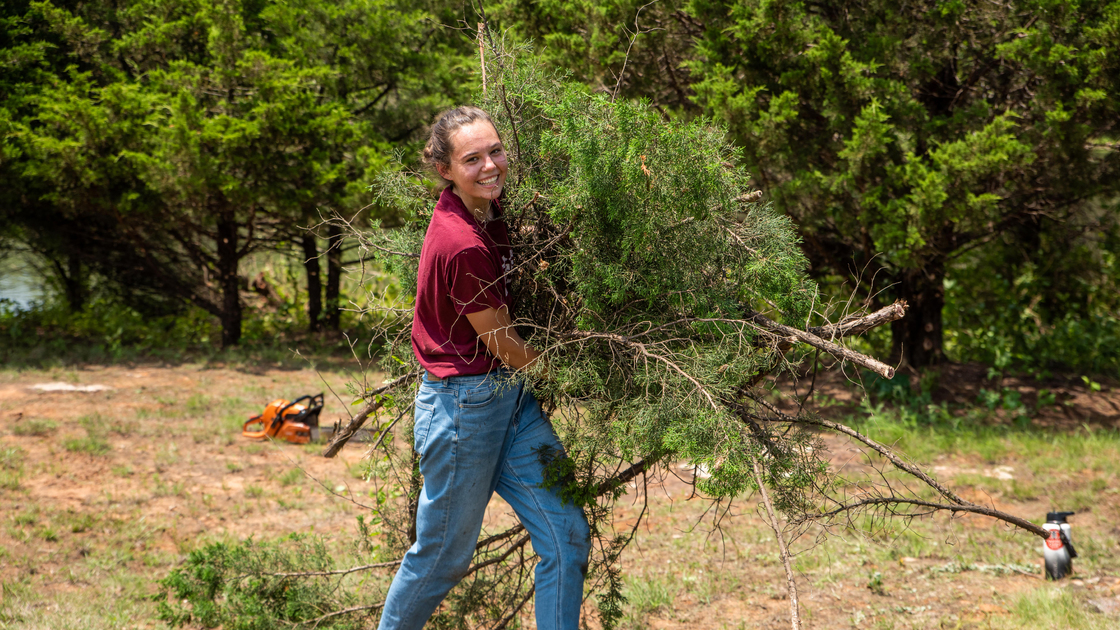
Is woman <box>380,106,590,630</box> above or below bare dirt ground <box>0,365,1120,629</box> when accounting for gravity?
above

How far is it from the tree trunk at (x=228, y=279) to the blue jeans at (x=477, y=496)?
822 cm

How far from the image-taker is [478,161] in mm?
2273

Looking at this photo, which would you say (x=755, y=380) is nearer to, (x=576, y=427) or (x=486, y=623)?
(x=576, y=427)

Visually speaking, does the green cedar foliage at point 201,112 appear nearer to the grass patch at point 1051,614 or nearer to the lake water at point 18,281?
the lake water at point 18,281

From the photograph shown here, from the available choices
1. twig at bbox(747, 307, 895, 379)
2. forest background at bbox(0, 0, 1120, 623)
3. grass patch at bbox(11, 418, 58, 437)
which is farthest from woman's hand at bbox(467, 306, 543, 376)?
grass patch at bbox(11, 418, 58, 437)

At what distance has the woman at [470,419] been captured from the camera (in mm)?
2232

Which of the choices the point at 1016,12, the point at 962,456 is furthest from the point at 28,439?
the point at 1016,12

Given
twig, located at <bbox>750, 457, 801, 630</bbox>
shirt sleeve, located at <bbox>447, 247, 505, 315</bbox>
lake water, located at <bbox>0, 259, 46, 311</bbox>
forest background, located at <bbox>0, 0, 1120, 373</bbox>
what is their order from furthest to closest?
lake water, located at <bbox>0, 259, 46, 311</bbox>, forest background, located at <bbox>0, 0, 1120, 373</bbox>, shirt sleeve, located at <bbox>447, 247, 505, 315</bbox>, twig, located at <bbox>750, 457, 801, 630</bbox>

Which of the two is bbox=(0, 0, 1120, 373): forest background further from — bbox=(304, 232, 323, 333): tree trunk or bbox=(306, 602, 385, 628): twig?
bbox=(306, 602, 385, 628): twig

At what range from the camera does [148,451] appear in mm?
5895

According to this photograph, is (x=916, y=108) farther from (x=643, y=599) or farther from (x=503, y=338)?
(x=503, y=338)

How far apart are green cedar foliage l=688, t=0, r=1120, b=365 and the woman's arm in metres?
3.84

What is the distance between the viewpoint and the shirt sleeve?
2.12m

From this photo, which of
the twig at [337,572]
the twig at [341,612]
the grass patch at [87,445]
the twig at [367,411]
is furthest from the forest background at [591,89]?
the grass patch at [87,445]
